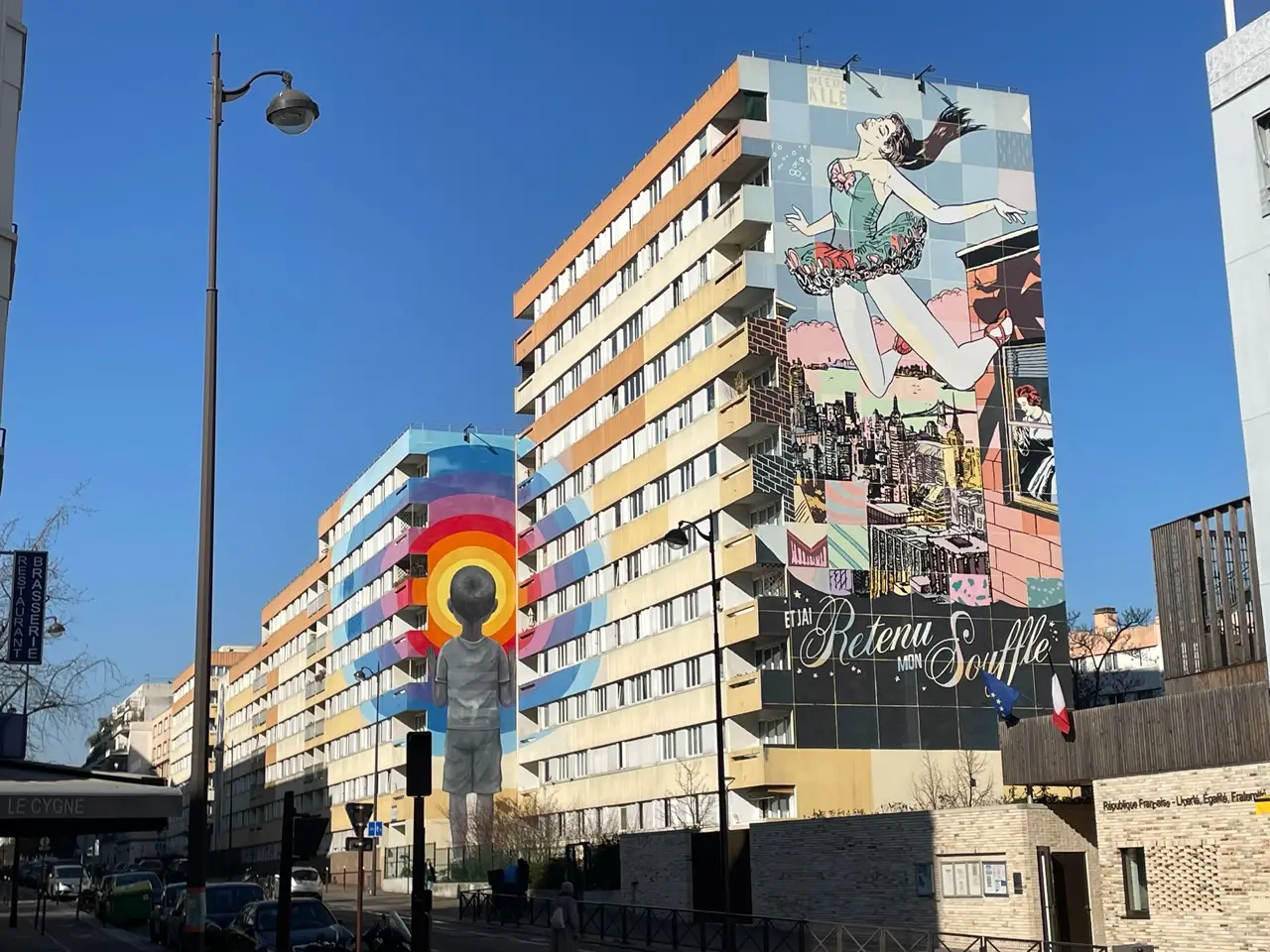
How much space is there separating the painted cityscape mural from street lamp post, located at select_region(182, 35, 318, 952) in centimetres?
4021

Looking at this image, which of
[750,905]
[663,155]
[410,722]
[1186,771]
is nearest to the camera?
[1186,771]

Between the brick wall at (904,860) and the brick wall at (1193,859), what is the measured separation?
2.84m

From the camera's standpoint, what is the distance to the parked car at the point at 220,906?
109ft

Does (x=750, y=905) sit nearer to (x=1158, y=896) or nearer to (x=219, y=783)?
(x=1158, y=896)

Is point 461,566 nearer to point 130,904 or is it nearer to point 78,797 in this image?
point 130,904

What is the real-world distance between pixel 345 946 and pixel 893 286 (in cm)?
4099

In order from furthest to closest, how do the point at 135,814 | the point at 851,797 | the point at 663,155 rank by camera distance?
the point at 663,155 < the point at 851,797 < the point at 135,814

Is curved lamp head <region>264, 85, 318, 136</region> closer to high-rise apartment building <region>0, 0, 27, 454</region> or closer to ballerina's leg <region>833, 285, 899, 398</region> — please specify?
high-rise apartment building <region>0, 0, 27, 454</region>

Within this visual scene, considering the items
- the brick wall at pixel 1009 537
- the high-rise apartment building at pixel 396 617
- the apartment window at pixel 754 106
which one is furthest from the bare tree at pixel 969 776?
the high-rise apartment building at pixel 396 617

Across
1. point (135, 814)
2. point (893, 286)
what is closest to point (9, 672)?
point (135, 814)

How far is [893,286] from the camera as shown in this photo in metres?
62.1

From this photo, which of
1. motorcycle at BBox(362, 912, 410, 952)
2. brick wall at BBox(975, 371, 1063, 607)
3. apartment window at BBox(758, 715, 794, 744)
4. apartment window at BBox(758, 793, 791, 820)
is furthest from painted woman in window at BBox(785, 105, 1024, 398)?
motorcycle at BBox(362, 912, 410, 952)

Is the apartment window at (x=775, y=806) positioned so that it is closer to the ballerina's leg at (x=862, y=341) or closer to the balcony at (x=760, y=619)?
the balcony at (x=760, y=619)

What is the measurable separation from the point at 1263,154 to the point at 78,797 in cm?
2024
